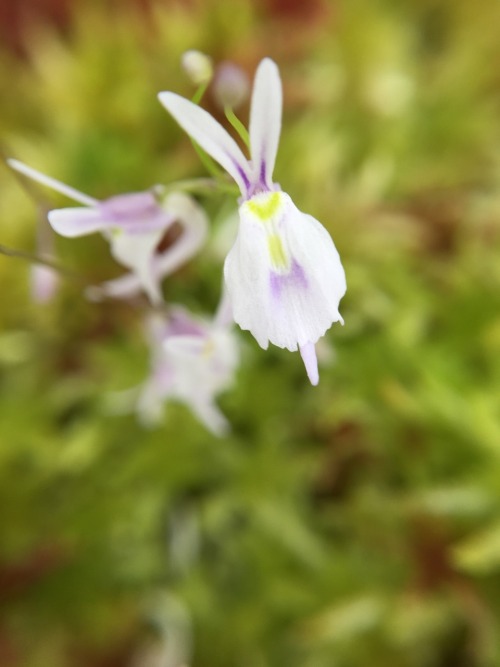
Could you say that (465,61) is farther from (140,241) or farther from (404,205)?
(140,241)

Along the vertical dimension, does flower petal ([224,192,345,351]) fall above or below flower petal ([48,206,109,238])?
below

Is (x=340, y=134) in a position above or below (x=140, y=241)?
above

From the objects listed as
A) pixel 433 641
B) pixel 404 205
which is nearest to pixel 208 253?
pixel 404 205

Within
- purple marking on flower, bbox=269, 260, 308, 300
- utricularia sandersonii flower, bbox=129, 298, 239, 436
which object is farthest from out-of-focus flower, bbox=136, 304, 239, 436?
purple marking on flower, bbox=269, 260, 308, 300

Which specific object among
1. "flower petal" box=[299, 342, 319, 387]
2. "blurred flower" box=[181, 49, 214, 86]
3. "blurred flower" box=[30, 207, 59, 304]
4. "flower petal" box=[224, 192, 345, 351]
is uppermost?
"blurred flower" box=[30, 207, 59, 304]

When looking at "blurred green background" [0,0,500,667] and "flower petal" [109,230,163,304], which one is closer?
"flower petal" [109,230,163,304]

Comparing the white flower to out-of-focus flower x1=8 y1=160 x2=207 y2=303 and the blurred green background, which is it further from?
the blurred green background

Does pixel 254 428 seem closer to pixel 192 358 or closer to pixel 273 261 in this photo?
pixel 192 358
